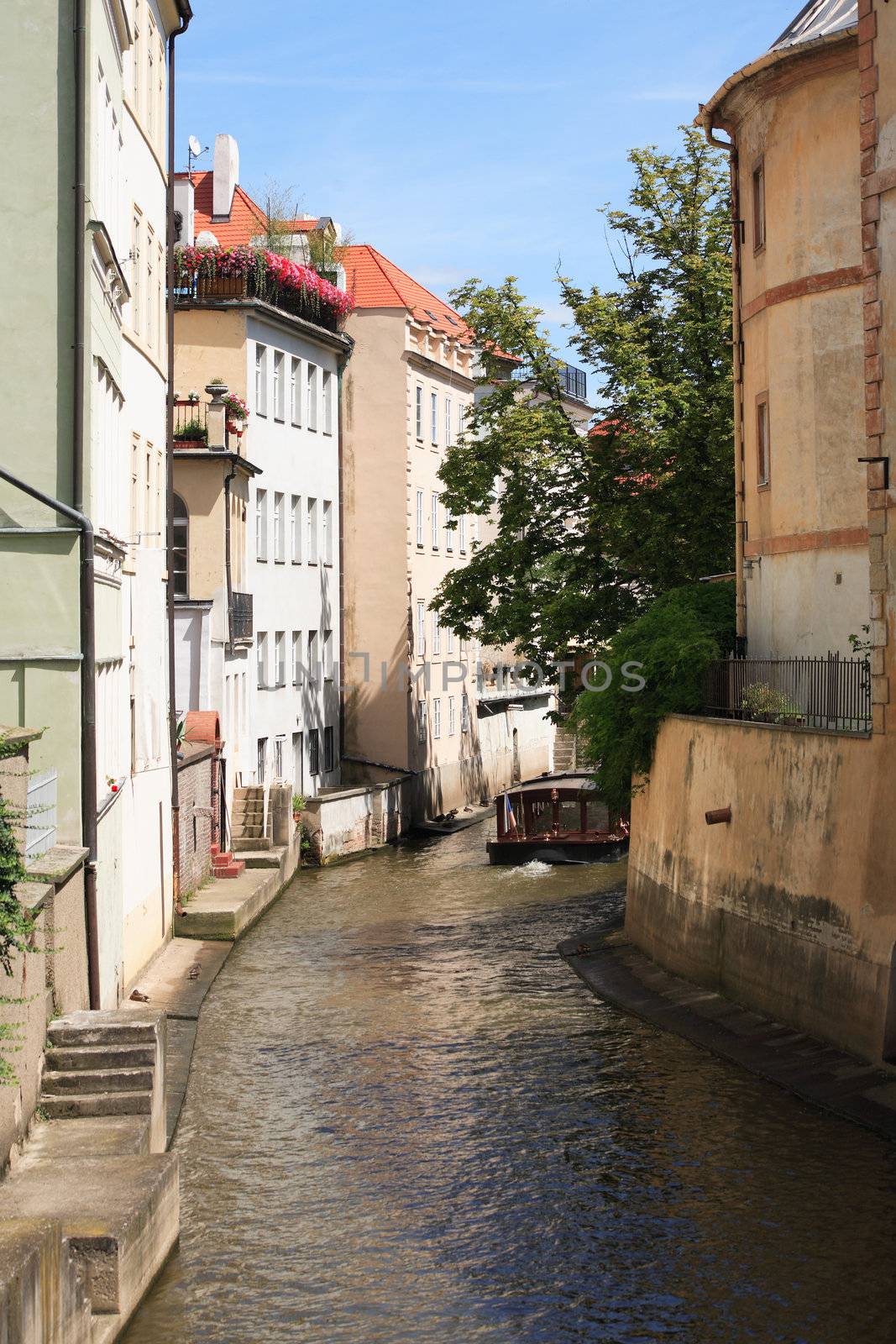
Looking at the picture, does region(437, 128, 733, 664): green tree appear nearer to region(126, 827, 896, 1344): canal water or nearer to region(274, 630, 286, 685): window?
region(274, 630, 286, 685): window

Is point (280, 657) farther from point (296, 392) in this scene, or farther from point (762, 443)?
point (762, 443)

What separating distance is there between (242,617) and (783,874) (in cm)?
2049

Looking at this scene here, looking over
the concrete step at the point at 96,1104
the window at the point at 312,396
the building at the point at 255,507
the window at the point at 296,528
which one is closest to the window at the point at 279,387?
the building at the point at 255,507

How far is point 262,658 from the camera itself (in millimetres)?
42875

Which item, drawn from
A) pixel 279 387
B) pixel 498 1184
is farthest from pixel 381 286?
pixel 498 1184

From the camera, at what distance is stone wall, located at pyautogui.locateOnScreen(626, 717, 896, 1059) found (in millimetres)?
18203

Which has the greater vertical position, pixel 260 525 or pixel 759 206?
pixel 759 206

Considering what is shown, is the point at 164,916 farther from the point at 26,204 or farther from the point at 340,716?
the point at 340,716

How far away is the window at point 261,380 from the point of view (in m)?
43.8

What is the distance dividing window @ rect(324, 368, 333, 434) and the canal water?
2616 centimetres

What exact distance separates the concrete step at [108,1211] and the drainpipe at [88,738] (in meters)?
4.45

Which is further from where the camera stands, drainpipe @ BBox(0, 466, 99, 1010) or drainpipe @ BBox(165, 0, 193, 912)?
drainpipe @ BBox(165, 0, 193, 912)

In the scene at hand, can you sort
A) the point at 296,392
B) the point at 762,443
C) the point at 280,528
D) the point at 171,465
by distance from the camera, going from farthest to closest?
the point at 296,392 → the point at 280,528 → the point at 171,465 → the point at 762,443

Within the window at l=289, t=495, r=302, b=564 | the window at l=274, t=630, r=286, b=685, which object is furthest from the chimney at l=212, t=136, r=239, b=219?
the window at l=274, t=630, r=286, b=685
